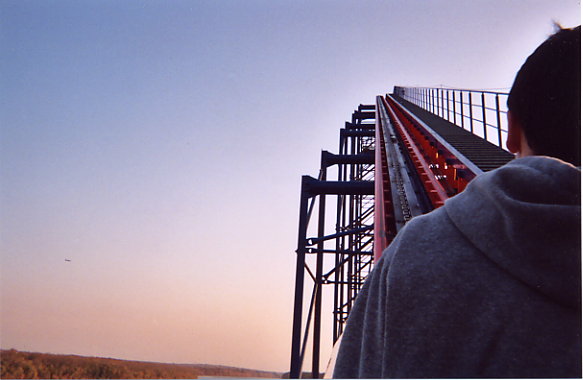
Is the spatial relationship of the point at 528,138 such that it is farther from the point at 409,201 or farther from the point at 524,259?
the point at 409,201

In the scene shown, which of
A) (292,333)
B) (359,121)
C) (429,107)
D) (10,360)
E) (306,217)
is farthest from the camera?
(359,121)

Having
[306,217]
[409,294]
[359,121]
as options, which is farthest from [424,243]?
[359,121]

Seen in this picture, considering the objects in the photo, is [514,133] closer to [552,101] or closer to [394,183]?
[552,101]

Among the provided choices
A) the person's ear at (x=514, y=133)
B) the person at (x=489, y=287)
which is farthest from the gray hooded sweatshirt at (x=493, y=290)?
the person's ear at (x=514, y=133)

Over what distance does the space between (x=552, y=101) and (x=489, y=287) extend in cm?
28

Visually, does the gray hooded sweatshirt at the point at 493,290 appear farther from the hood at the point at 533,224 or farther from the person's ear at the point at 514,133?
the person's ear at the point at 514,133

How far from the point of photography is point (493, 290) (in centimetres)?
48

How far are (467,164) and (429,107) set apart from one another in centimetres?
519

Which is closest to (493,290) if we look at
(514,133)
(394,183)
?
(514,133)

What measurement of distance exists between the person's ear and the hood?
10 cm

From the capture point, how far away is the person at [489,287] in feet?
1.56

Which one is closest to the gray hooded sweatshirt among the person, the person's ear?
the person

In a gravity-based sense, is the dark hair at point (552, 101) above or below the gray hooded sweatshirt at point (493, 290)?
above

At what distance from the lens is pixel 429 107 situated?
7.22 m
